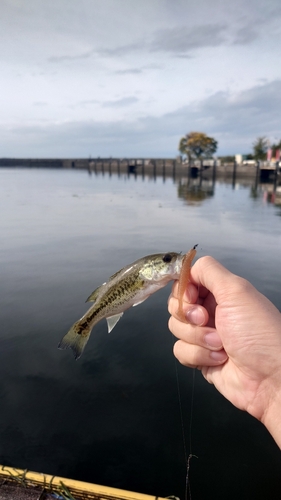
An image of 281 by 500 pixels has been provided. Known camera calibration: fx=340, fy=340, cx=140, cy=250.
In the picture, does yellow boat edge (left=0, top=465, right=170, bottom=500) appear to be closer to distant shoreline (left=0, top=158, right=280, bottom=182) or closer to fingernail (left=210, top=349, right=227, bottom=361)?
fingernail (left=210, top=349, right=227, bottom=361)

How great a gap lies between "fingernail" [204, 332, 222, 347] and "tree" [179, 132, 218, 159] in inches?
4189

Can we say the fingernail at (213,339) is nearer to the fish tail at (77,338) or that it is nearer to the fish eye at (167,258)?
the fish eye at (167,258)

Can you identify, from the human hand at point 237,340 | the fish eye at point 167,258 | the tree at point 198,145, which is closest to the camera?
the human hand at point 237,340

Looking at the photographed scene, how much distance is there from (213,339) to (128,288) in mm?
981

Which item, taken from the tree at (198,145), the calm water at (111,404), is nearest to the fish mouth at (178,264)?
the calm water at (111,404)

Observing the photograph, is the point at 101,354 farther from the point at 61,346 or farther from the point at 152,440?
the point at 61,346

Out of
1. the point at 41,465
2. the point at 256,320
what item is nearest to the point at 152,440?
the point at 41,465

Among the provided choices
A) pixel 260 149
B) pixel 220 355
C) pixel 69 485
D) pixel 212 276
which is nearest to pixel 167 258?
pixel 212 276

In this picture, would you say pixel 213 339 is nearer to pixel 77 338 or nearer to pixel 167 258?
pixel 167 258

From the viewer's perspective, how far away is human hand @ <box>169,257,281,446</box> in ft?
→ 9.57

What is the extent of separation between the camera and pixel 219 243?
16.2m

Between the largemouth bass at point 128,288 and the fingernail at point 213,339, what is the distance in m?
0.71

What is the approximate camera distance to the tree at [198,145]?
105188 mm

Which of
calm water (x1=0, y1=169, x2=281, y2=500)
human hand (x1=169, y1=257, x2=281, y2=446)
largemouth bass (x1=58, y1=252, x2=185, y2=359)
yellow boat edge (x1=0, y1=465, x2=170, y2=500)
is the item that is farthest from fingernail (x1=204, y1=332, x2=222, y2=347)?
calm water (x1=0, y1=169, x2=281, y2=500)
